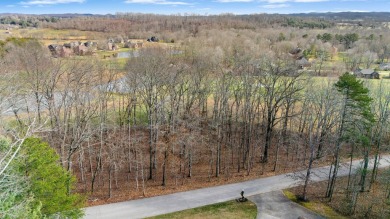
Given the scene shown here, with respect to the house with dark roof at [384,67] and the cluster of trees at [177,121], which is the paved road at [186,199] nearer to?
the cluster of trees at [177,121]

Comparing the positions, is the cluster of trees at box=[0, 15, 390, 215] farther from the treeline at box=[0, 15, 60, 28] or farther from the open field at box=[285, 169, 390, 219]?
the treeline at box=[0, 15, 60, 28]

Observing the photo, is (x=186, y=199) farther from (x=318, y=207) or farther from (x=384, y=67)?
(x=384, y=67)

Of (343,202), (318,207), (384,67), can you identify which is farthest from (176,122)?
(384,67)

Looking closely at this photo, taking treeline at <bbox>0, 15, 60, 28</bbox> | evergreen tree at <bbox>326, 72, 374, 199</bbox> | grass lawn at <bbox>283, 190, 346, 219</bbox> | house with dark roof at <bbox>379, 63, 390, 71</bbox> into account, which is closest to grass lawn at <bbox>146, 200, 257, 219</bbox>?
grass lawn at <bbox>283, 190, 346, 219</bbox>

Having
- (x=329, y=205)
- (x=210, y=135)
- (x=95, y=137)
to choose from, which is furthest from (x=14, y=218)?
(x=210, y=135)

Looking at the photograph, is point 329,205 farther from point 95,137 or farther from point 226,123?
point 95,137

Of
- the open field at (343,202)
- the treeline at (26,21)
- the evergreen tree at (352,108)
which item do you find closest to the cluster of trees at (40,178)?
the open field at (343,202)
